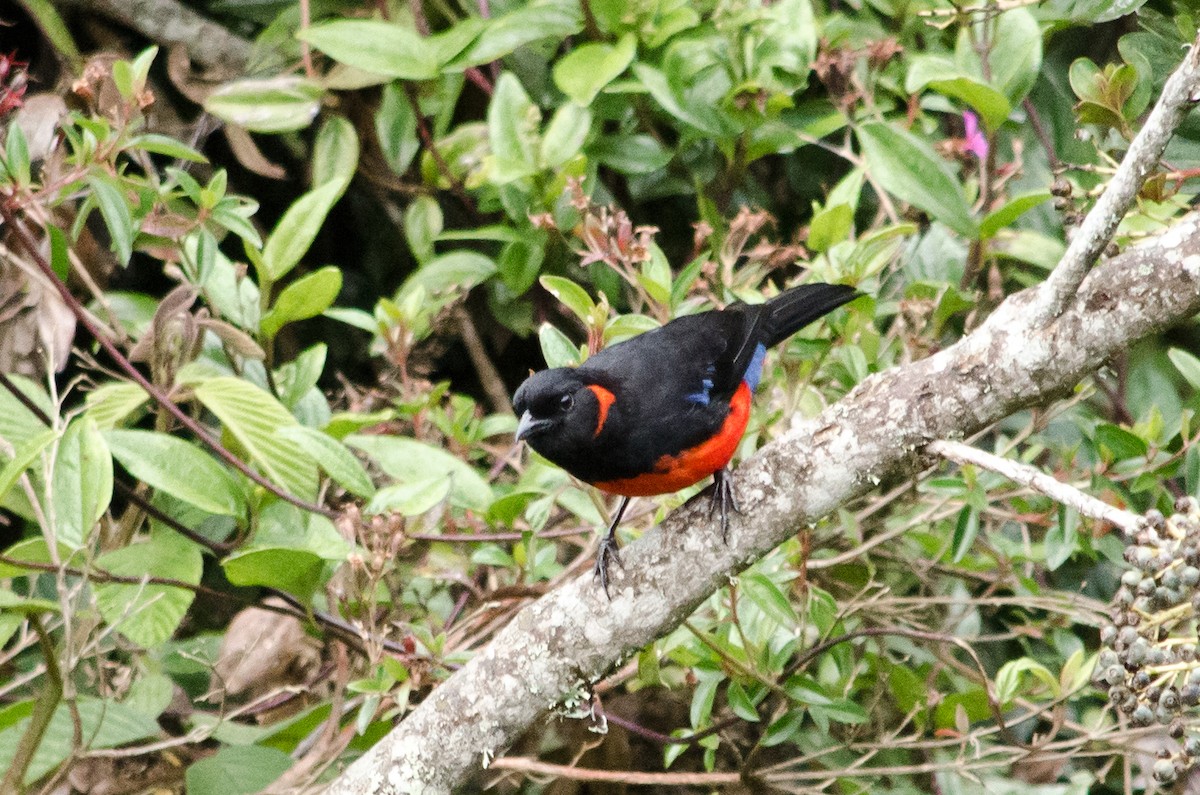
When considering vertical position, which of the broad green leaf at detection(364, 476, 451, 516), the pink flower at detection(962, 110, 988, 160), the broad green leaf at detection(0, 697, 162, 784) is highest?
the pink flower at detection(962, 110, 988, 160)

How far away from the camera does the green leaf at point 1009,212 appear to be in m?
3.10

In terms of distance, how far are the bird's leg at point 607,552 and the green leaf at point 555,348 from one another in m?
0.42

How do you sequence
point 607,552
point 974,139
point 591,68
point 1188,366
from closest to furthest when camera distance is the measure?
point 607,552 → point 1188,366 → point 974,139 → point 591,68

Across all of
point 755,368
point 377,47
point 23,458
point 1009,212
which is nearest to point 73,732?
point 23,458

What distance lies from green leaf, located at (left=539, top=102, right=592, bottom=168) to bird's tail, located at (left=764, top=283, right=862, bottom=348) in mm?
903

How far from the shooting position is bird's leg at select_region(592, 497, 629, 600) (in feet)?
8.23

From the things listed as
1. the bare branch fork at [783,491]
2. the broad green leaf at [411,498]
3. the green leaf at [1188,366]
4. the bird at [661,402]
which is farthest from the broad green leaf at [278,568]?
the green leaf at [1188,366]

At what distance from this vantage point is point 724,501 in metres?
2.54

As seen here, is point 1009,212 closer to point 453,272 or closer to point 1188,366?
point 1188,366

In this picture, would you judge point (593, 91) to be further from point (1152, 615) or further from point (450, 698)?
point (1152, 615)

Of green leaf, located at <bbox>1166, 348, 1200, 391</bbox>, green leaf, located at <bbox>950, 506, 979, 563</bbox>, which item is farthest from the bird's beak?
green leaf, located at <bbox>1166, 348, 1200, 391</bbox>

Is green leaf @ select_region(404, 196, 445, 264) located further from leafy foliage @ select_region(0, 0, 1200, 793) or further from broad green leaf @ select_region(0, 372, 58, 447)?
broad green leaf @ select_region(0, 372, 58, 447)

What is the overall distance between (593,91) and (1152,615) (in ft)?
7.80

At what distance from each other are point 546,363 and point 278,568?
130 centimetres
